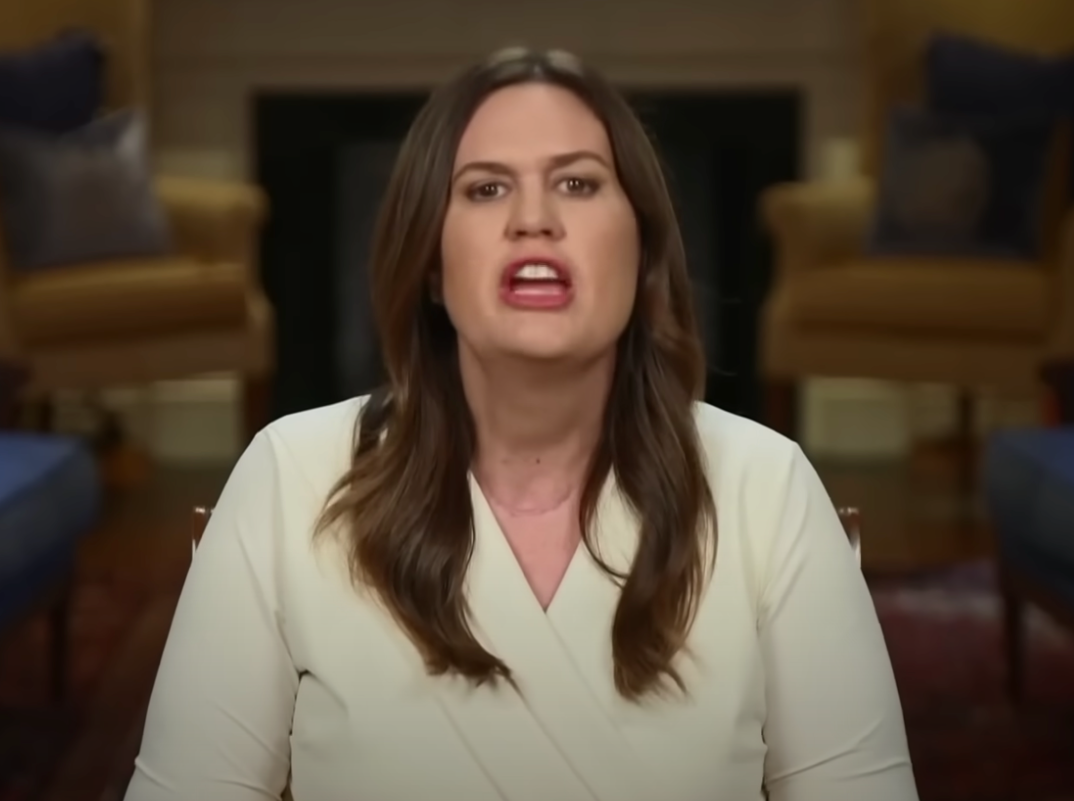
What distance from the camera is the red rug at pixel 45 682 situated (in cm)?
244

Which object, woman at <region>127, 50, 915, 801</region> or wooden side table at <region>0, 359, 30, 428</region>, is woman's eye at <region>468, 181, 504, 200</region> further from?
wooden side table at <region>0, 359, 30, 428</region>

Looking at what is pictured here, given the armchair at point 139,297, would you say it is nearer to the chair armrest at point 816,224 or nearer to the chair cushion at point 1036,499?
the chair armrest at point 816,224

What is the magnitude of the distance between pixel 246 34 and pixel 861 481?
5.87 ft

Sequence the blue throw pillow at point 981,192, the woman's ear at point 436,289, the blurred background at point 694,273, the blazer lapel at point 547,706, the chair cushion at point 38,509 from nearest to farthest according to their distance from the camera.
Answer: the blazer lapel at point 547,706 → the woman's ear at point 436,289 → the chair cushion at point 38,509 → the blurred background at point 694,273 → the blue throw pillow at point 981,192

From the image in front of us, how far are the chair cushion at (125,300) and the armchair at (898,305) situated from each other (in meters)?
1.12

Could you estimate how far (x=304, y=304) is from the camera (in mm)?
→ 4430

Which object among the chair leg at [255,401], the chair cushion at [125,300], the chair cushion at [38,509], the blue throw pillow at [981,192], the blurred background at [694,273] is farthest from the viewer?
the chair leg at [255,401]

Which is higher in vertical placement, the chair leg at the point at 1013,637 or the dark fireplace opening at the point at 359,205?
the dark fireplace opening at the point at 359,205

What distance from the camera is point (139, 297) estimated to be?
11.9 ft

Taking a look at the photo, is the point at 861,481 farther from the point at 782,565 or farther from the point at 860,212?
the point at 782,565

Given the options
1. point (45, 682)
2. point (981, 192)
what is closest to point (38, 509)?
point (45, 682)

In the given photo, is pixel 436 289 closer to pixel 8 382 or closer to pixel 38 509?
pixel 38 509

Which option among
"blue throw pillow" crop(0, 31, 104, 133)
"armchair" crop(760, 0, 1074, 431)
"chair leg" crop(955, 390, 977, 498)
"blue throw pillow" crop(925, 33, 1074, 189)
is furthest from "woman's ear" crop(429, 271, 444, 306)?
"chair leg" crop(955, 390, 977, 498)

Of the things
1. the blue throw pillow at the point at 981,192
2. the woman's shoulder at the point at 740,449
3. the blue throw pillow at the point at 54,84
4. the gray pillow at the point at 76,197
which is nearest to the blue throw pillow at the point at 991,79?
the blue throw pillow at the point at 981,192
